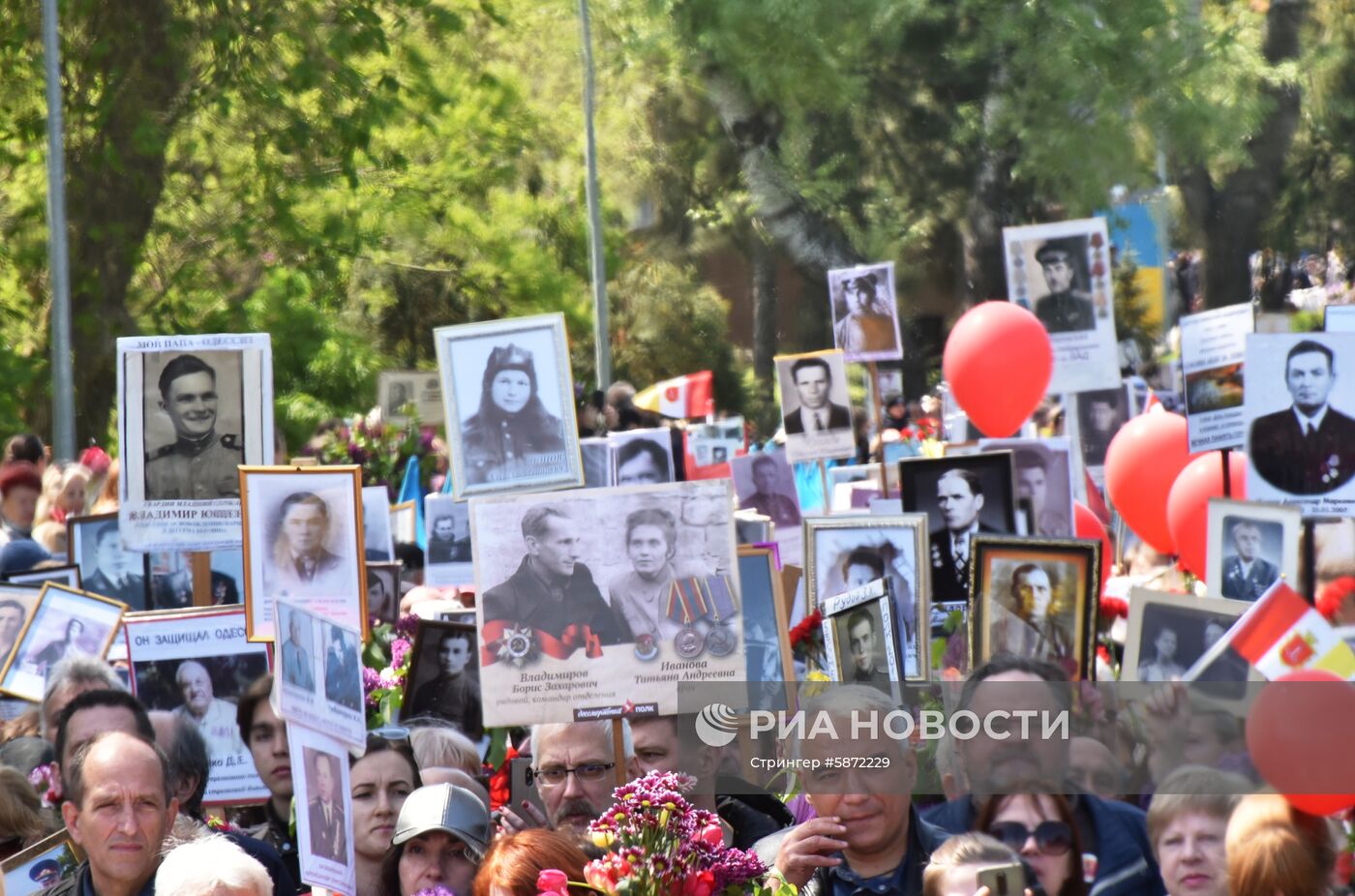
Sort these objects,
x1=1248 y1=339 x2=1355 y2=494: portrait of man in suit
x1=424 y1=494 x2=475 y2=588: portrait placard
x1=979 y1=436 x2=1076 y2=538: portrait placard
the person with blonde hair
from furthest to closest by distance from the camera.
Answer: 1. x1=424 y1=494 x2=475 y2=588: portrait placard
2. x1=979 y1=436 x2=1076 y2=538: portrait placard
3. x1=1248 y1=339 x2=1355 y2=494: portrait of man in suit
4. the person with blonde hair

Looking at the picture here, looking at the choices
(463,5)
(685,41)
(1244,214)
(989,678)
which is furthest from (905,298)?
(989,678)

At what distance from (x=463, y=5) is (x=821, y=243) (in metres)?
7.88

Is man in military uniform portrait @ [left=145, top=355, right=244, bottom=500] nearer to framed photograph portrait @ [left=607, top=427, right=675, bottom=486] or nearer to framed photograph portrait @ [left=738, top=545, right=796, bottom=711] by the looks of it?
framed photograph portrait @ [left=738, top=545, right=796, bottom=711]

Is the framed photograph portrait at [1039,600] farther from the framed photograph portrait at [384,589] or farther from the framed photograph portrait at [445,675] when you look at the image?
the framed photograph portrait at [384,589]

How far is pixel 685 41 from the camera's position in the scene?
2320cm

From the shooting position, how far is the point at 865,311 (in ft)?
44.5

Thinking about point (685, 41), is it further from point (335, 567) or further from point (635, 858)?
point (635, 858)

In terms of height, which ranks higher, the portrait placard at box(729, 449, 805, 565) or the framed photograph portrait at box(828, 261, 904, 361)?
the framed photograph portrait at box(828, 261, 904, 361)

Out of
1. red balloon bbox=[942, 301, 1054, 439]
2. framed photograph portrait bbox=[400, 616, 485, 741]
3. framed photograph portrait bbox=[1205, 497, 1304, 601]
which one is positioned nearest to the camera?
framed photograph portrait bbox=[1205, 497, 1304, 601]

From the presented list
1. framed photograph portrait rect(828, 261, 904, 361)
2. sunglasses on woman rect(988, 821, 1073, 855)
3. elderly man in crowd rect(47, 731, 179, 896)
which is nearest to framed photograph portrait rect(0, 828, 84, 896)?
elderly man in crowd rect(47, 731, 179, 896)

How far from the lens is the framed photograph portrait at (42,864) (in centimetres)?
482

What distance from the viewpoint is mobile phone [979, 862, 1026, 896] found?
376cm

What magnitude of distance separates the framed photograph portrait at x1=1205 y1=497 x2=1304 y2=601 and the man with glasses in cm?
189

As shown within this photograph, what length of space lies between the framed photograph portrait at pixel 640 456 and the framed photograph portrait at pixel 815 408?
1.00m
